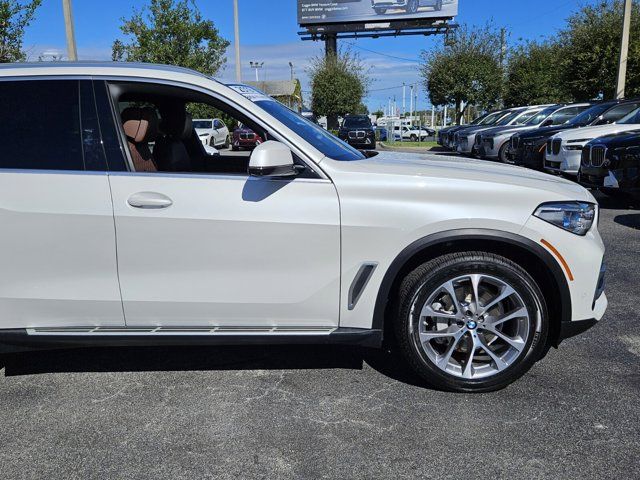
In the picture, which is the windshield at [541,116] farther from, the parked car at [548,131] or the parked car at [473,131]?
the parked car at [548,131]

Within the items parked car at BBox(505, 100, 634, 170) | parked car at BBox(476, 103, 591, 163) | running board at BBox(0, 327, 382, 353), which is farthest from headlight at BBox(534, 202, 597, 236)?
parked car at BBox(476, 103, 591, 163)

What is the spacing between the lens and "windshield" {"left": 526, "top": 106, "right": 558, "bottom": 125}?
1717 cm

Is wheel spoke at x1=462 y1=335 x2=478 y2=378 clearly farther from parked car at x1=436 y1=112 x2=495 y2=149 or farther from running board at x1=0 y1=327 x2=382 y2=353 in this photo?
parked car at x1=436 y1=112 x2=495 y2=149

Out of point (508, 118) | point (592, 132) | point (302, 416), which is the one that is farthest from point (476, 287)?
point (508, 118)

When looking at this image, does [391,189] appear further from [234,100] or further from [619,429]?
[619,429]

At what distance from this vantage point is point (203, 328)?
10.3 feet

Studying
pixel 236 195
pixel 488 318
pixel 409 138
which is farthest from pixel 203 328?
pixel 409 138

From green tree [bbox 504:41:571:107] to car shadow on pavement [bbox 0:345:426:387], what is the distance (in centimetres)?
2726

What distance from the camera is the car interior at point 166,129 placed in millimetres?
3168

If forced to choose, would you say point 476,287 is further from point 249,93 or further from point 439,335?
point 249,93

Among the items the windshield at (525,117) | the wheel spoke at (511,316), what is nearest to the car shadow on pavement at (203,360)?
the wheel spoke at (511,316)

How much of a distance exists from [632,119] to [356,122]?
61.8 ft

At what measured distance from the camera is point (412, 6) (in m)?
43.7

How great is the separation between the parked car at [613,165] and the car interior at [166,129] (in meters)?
5.87
